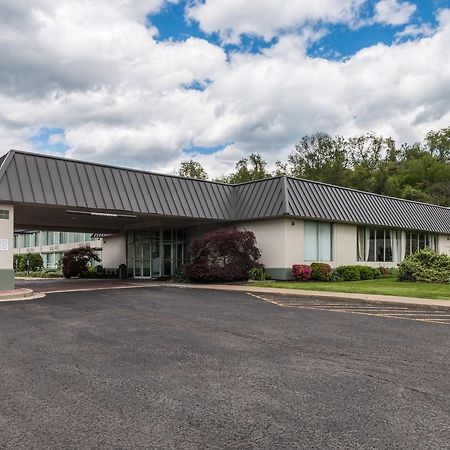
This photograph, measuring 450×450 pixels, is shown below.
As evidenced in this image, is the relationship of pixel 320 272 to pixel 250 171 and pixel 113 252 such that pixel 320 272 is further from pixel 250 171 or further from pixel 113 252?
pixel 250 171

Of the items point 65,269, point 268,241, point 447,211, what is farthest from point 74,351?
point 447,211

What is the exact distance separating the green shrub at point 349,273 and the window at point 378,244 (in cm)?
326

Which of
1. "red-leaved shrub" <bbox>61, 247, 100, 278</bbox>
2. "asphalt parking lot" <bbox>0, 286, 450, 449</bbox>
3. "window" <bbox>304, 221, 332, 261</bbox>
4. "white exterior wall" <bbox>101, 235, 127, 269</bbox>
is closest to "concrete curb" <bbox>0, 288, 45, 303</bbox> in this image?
"asphalt parking lot" <bbox>0, 286, 450, 449</bbox>

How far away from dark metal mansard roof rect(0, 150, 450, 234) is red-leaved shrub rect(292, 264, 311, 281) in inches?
100

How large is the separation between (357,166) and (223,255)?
42991 mm

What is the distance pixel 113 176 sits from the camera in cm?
2131

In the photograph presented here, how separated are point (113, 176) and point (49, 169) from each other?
3.03 meters

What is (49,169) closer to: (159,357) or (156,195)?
(156,195)

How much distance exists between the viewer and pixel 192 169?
6612cm

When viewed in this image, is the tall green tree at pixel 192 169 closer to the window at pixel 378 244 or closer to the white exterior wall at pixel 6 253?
the window at pixel 378 244

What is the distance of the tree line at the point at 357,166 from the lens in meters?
58.6

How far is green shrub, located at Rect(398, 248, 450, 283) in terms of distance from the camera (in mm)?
21922

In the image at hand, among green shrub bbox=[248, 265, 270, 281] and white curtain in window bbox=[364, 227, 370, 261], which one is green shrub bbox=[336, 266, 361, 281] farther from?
green shrub bbox=[248, 265, 270, 281]

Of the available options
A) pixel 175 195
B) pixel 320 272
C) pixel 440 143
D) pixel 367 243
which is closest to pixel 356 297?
pixel 320 272
